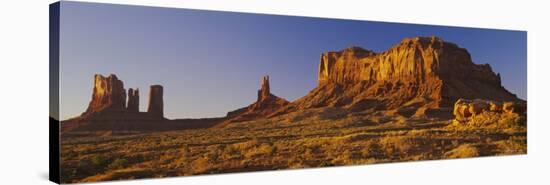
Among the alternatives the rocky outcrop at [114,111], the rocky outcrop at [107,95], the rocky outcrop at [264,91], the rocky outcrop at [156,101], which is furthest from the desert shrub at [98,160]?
the rocky outcrop at [264,91]

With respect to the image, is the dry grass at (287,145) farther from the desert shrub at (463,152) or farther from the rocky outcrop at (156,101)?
the rocky outcrop at (156,101)

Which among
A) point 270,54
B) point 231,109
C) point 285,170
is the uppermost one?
point 270,54

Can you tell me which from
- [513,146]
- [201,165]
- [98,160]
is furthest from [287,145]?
[513,146]

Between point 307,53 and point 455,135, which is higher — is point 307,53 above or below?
above

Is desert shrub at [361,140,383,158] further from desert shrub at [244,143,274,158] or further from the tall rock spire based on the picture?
the tall rock spire

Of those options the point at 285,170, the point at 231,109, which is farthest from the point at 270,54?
the point at 285,170

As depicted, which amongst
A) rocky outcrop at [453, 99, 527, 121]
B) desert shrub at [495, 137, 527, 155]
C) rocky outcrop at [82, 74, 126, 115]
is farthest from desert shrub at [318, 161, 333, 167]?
desert shrub at [495, 137, 527, 155]

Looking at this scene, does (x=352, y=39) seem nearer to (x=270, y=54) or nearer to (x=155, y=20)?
(x=270, y=54)
